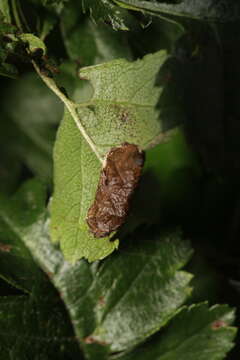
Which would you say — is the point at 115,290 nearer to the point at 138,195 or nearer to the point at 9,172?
the point at 138,195

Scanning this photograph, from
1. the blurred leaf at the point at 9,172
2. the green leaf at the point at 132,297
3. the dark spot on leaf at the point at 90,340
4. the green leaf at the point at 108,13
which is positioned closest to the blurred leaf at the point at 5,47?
the green leaf at the point at 108,13

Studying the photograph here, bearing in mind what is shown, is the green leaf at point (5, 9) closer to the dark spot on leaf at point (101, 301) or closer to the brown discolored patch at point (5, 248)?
the brown discolored patch at point (5, 248)

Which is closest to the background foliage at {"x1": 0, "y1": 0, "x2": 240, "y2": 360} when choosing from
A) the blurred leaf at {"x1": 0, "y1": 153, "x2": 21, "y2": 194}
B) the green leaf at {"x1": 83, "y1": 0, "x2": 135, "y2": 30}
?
the green leaf at {"x1": 83, "y1": 0, "x2": 135, "y2": 30}

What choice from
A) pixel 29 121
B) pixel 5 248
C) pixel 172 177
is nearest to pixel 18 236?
pixel 5 248

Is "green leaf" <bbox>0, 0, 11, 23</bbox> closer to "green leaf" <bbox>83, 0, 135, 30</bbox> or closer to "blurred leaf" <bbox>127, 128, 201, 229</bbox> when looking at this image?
"green leaf" <bbox>83, 0, 135, 30</bbox>

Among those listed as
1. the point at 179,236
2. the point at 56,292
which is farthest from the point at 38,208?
the point at 179,236

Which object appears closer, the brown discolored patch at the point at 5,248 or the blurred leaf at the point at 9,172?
the brown discolored patch at the point at 5,248

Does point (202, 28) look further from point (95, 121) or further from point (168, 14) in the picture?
point (95, 121)
